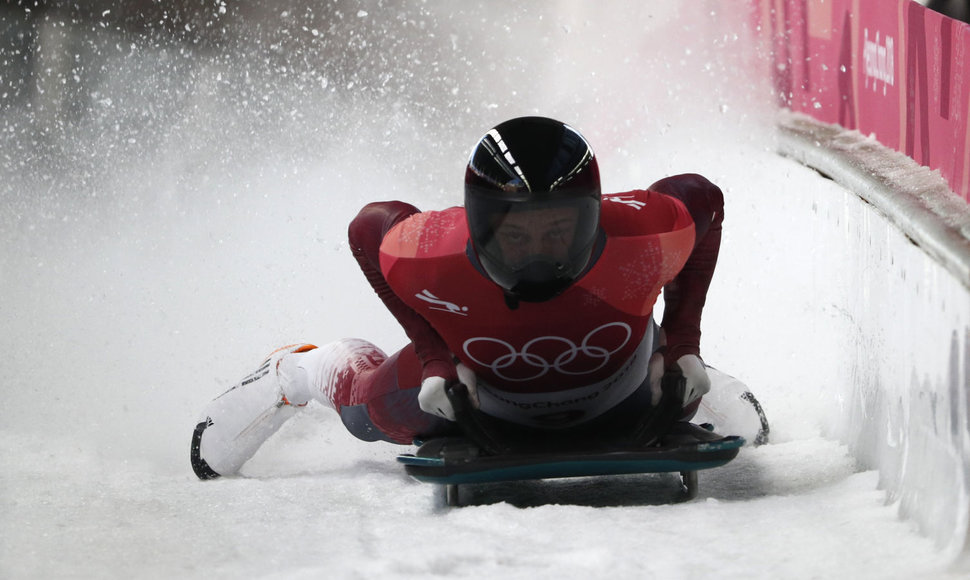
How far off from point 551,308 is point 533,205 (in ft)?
1.13

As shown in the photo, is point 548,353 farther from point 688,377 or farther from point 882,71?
point 882,71

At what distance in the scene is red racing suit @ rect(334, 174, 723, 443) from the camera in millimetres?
2836

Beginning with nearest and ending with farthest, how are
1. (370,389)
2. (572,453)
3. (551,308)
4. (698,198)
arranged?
(572,453) < (551,308) < (698,198) < (370,389)

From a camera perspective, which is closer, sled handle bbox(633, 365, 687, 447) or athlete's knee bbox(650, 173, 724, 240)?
sled handle bbox(633, 365, 687, 447)

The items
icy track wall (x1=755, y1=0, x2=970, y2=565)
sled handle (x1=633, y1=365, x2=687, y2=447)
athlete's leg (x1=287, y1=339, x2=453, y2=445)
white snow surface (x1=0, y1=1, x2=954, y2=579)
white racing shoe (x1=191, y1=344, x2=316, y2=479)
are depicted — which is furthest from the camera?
white racing shoe (x1=191, y1=344, x2=316, y2=479)

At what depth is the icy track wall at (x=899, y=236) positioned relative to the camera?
2221mm

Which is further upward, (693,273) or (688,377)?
(693,273)

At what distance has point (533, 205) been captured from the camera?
102 inches

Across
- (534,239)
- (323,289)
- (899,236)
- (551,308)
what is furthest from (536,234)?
(323,289)

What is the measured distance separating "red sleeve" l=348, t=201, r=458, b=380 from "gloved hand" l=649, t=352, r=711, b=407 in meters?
0.54

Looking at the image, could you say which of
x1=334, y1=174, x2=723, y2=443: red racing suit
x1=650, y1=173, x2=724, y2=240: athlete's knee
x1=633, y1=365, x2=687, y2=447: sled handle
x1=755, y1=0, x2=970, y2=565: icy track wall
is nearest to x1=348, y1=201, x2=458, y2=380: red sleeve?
x1=334, y1=174, x2=723, y2=443: red racing suit

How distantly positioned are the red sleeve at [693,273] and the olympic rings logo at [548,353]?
160mm

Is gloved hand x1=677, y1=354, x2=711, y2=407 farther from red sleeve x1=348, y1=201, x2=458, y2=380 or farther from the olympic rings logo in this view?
red sleeve x1=348, y1=201, x2=458, y2=380

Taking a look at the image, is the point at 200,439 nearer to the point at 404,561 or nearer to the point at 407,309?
the point at 407,309
